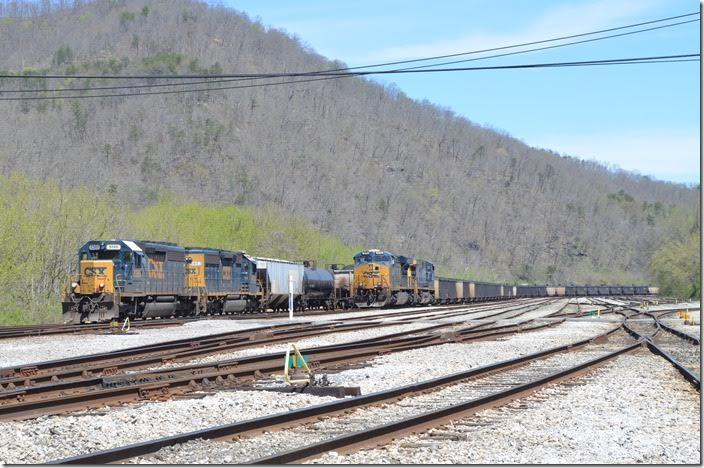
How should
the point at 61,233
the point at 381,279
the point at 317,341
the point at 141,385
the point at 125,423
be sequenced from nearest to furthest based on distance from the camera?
the point at 125,423 → the point at 141,385 → the point at 317,341 → the point at 61,233 → the point at 381,279

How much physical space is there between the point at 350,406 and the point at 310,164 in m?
132

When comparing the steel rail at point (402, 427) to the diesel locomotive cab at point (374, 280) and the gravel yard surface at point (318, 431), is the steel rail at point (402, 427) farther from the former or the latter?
the diesel locomotive cab at point (374, 280)

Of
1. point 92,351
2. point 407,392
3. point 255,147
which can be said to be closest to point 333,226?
point 255,147

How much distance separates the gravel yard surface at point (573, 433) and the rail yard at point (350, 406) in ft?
0.07

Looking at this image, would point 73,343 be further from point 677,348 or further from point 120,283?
point 677,348

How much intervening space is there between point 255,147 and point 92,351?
122583 millimetres

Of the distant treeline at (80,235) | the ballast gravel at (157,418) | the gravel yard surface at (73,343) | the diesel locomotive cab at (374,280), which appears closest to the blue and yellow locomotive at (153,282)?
the gravel yard surface at (73,343)

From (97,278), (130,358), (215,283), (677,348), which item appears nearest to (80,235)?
(215,283)

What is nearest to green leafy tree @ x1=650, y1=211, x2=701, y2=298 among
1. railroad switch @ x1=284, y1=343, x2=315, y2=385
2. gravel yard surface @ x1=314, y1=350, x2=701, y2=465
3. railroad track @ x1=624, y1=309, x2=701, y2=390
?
railroad track @ x1=624, y1=309, x2=701, y2=390

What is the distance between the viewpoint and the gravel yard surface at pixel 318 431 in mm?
7860

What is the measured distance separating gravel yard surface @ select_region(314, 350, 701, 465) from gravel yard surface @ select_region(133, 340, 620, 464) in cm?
75

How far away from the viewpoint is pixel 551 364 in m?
16.9

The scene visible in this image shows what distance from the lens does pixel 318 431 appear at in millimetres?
9219

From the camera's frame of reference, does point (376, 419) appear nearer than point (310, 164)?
Yes
